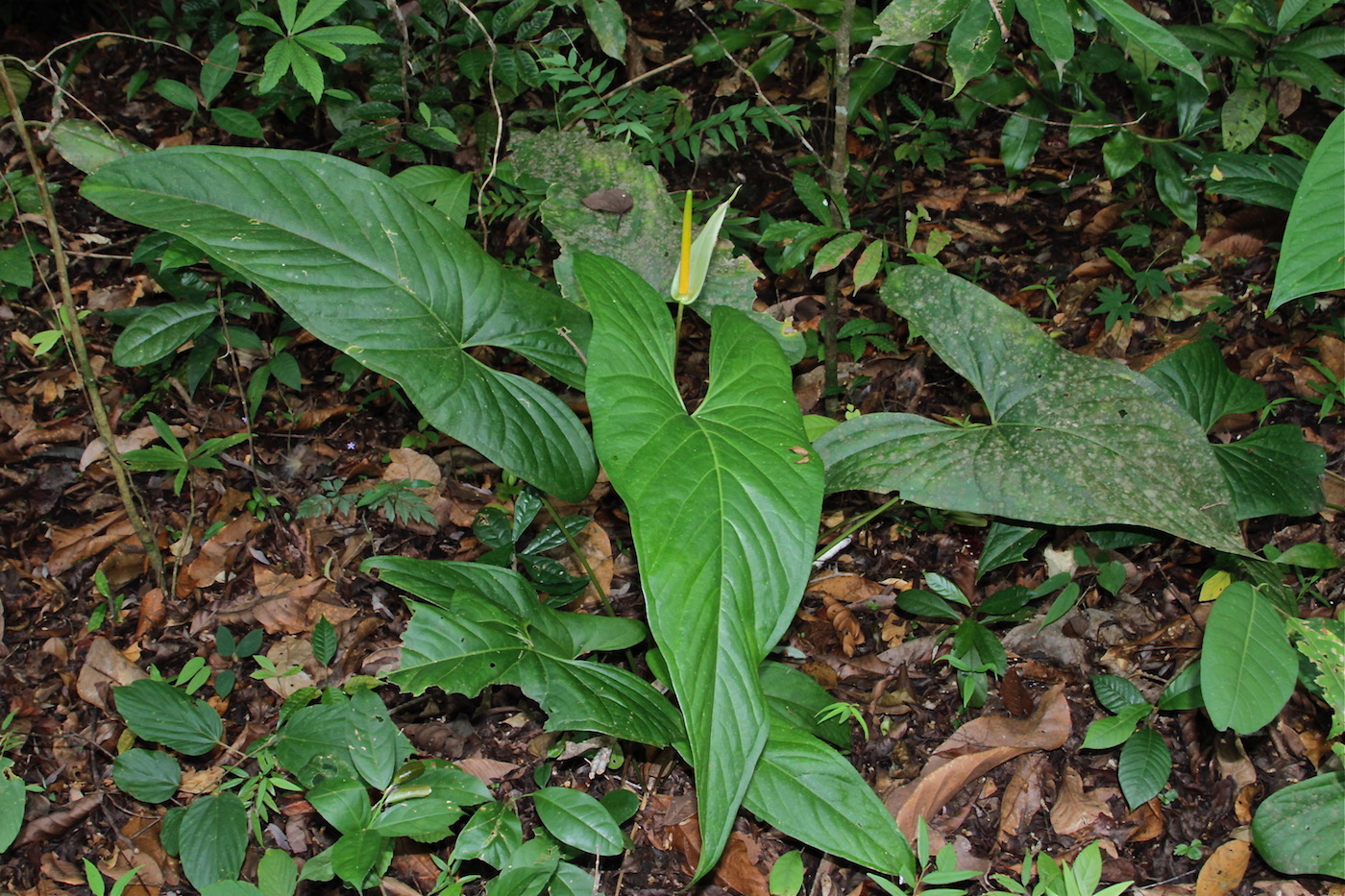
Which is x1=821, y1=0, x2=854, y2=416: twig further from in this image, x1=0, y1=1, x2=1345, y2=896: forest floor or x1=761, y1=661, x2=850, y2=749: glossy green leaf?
x1=761, y1=661, x2=850, y2=749: glossy green leaf

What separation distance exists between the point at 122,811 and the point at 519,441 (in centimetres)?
118

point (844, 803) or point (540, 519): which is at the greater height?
point (844, 803)

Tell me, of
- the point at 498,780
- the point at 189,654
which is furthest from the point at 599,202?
the point at 189,654

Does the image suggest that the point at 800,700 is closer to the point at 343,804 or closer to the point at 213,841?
the point at 343,804

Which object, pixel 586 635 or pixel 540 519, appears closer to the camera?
pixel 586 635

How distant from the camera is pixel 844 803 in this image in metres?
1.60

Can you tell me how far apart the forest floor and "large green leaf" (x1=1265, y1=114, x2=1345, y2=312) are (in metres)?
1.06

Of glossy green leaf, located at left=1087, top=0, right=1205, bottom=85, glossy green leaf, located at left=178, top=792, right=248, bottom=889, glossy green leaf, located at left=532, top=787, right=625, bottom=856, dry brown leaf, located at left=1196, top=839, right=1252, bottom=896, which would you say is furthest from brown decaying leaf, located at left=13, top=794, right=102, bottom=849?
glossy green leaf, located at left=1087, top=0, right=1205, bottom=85

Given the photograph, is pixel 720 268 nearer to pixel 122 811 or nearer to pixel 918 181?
pixel 918 181

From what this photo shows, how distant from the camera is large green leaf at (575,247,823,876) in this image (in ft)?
4.19

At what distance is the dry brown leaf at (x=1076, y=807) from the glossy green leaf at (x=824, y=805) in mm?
384

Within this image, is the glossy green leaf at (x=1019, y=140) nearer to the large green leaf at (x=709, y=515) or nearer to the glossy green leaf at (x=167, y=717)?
the large green leaf at (x=709, y=515)

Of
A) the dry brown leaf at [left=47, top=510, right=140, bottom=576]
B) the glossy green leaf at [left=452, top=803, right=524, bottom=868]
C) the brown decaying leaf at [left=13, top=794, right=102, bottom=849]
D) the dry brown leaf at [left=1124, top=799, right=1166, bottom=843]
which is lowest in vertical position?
the brown decaying leaf at [left=13, top=794, right=102, bottom=849]

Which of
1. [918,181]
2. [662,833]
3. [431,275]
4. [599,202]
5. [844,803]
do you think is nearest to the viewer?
[844,803]
